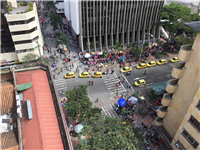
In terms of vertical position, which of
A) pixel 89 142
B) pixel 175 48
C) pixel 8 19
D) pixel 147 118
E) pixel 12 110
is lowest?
pixel 147 118

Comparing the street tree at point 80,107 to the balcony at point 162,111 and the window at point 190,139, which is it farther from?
the window at point 190,139

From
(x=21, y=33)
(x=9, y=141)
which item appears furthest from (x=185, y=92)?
(x=21, y=33)

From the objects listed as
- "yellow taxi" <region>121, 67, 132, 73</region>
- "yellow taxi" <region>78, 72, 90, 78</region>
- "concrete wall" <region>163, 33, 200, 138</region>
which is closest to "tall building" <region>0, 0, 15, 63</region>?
"yellow taxi" <region>78, 72, 90, 78</region>

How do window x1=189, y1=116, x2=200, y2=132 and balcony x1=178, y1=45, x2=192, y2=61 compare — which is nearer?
window x1=189, y1=116, x2=200, y2=132

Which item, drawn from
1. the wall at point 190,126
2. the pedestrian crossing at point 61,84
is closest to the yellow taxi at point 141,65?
the pedestrian crossing at point 61,84

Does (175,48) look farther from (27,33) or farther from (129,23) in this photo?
(27,33)

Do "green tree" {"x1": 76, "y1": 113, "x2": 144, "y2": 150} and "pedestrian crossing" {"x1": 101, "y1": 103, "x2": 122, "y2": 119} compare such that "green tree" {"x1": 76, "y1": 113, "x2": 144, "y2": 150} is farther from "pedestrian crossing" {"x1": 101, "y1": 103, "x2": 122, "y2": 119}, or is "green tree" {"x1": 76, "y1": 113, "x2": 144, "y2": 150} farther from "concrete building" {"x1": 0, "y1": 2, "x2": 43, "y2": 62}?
"concrete building" {"x1": 0, "y1": 2, "x2": 43, "y2": 62}

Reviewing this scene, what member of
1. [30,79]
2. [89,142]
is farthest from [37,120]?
[30,79]
